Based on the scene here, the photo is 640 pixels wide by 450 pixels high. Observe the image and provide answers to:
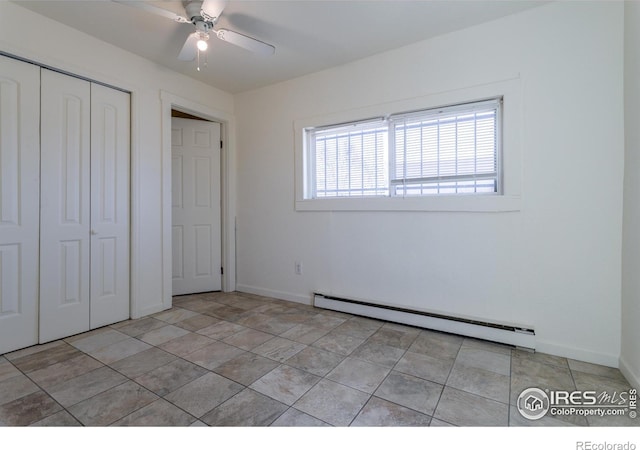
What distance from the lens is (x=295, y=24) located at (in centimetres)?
239

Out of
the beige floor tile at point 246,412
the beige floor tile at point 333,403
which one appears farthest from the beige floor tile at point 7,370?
the beige floor tile at point 333,403

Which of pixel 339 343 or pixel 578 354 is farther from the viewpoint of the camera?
pixel 339 343

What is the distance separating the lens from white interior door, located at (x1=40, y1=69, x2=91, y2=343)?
233 cm

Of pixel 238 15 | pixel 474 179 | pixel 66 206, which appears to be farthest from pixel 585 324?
pixel 66 206

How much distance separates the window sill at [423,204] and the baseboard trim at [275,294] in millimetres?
1022

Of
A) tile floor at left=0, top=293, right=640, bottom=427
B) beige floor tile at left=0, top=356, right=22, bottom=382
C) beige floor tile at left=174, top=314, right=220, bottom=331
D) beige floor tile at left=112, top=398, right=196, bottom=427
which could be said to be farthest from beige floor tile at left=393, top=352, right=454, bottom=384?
beige floor tile at left=0, top=356, right=22, bottom=382

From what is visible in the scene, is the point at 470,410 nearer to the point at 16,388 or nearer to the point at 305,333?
the point at 305,333

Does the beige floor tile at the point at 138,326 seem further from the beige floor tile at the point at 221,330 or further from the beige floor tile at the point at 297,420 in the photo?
the beige floor tile at the point at 297,420

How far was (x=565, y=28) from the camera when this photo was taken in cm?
209

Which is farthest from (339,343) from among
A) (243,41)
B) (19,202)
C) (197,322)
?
(19,202)

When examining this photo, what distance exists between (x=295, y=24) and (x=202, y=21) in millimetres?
744

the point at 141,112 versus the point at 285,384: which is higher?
the point at 141,112
